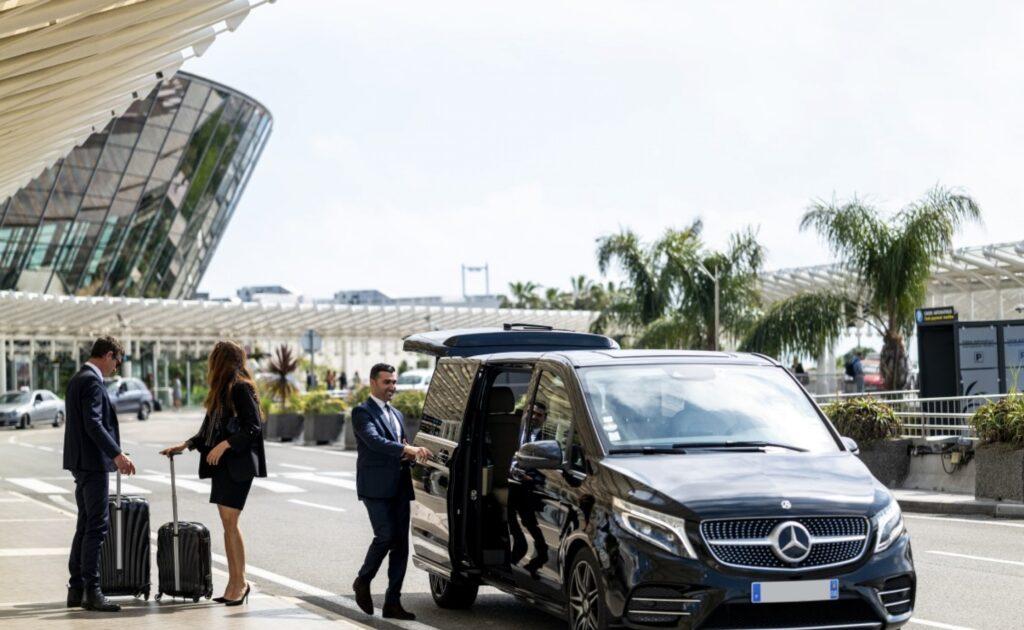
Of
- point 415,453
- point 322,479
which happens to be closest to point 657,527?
point 415,453

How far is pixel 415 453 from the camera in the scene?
32.1 ft

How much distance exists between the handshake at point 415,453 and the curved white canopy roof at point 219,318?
48385mm

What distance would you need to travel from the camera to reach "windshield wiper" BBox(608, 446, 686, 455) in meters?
8.23

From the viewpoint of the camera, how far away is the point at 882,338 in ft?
110

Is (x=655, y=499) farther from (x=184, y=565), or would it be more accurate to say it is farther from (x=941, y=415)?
(x=941, y=415)

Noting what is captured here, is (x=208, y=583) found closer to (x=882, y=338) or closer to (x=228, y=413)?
(x=228, y=413)

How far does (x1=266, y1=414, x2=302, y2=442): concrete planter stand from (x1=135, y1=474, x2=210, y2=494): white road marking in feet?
42.0

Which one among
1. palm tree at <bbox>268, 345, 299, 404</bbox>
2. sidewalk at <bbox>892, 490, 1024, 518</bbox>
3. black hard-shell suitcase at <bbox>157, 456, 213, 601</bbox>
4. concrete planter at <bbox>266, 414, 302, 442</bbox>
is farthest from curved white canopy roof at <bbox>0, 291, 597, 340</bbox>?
black hard-shell suitcase at <bbox>157, 456, 213, 601</bbox>

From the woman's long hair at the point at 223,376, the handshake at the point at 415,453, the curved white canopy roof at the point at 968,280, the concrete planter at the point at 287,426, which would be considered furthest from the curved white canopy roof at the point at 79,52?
the curved white canopy roof at the point at 968,280

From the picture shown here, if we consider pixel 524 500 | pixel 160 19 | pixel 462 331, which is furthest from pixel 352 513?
pixel 524 500

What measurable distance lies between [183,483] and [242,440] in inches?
582

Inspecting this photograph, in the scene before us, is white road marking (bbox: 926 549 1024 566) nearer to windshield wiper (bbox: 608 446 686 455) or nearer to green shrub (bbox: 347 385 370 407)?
windshield wiper (bbox: 608 446 686 455)

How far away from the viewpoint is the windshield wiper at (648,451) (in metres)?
8.23

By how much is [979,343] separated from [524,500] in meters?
17.8
